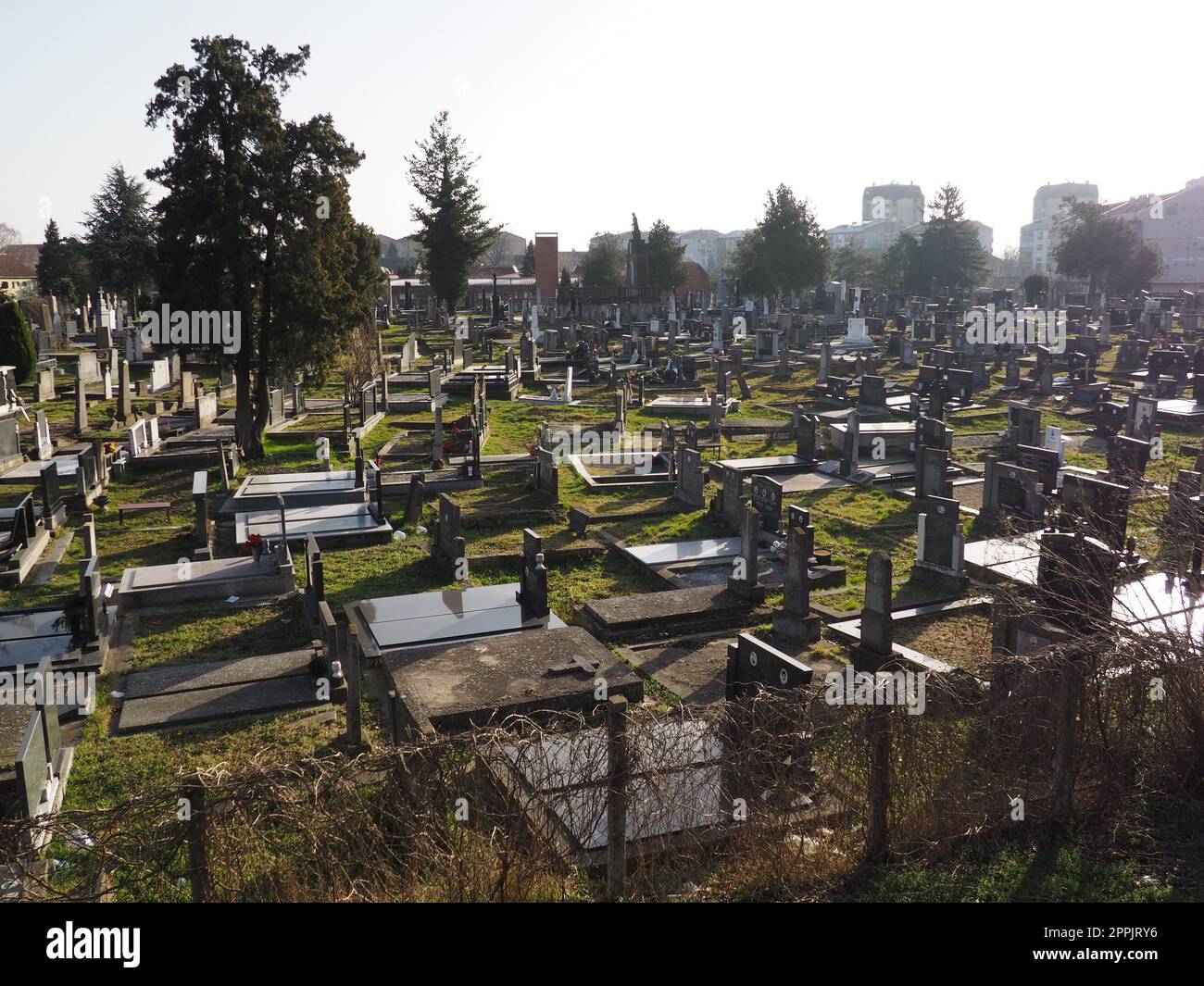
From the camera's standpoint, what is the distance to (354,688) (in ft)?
28.6

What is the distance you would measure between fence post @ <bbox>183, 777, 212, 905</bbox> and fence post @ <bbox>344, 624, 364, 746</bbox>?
11.2ft

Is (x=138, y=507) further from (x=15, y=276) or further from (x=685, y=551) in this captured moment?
(x=15, y=276)

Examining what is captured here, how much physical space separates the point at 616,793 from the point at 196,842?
2.29 metres

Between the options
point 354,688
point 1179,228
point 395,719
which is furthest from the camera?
point 1179,228

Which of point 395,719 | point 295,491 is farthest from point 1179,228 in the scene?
point 395,719

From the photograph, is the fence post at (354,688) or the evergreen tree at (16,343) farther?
the evergreen tree at (16,343)

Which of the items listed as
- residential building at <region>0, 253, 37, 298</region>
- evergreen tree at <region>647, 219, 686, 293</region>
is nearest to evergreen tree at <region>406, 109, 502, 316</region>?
evergreen tree at <region>647, 219, 686, 293</region>

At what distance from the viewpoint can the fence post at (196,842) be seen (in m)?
5.14

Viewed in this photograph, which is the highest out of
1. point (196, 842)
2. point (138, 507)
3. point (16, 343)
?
point (16, 343)

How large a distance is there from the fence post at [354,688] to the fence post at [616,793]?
3.52 metres

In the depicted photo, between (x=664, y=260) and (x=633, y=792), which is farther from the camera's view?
(x=664, y=260)

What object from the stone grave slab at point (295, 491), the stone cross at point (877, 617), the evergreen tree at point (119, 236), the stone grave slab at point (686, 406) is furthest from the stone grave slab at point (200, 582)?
the evergreen tree at point (119, 236)

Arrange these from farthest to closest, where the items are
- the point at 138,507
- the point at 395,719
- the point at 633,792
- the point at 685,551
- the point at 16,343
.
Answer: the point at 16,343, the point at 138,507, the point at 685,551, the point at 395,719, the point at 633,792

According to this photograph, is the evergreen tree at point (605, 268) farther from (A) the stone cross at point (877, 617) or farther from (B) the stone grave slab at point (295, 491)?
(A) the stone cross at point (877, 617)
